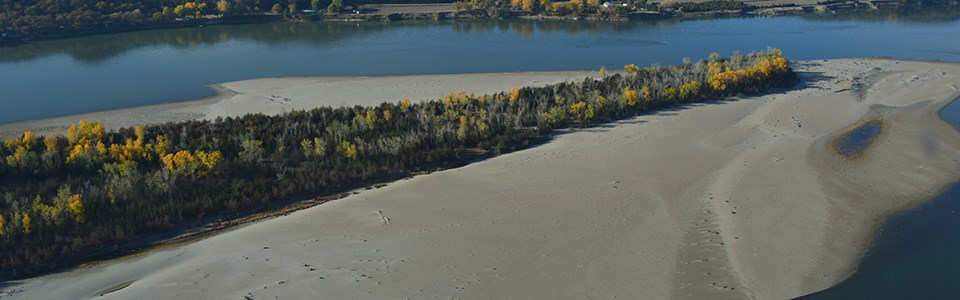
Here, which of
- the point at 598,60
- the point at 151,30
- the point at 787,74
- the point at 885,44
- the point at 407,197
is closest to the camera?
the point at 407,197

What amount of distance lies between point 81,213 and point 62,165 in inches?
147

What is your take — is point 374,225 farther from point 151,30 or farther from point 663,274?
point 151,30

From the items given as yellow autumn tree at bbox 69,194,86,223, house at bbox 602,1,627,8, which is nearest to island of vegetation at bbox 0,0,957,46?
house at bbox 602,1,627,8

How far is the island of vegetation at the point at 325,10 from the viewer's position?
45.0 metres

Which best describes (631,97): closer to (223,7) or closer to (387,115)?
(387,115)

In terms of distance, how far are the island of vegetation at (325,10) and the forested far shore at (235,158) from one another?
91.7 feet

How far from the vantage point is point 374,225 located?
14.7 metres

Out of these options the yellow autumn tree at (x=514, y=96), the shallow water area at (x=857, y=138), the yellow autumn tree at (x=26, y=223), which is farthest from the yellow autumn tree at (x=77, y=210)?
the shallow water area at (x=857, y=138)

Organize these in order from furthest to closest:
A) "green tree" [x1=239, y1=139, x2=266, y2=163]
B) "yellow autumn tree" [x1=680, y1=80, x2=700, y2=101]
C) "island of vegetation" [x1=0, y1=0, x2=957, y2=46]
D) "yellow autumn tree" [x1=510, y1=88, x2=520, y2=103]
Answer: "island of vegetation" [x1=0, y1=0, x2=957, y2=46] → "yellow autumn tree" [x1=680, y1=80, x2=700, y2=101] → "yellow autumn tree" [x1=510, y1=88, x2=520, y2=103] → "green tree" [x1=239, y1=139, x2=266, y2=163]

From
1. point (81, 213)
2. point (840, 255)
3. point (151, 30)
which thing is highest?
point (151, 30)

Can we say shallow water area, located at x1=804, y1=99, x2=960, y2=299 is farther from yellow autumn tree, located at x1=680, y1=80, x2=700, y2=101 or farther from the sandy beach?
yellow autumn tree, located at x1=680, y1=80, x2=700, y2=101

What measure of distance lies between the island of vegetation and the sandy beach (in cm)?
3228

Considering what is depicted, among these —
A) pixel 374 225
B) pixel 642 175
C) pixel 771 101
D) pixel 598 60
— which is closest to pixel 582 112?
pixel 642 175

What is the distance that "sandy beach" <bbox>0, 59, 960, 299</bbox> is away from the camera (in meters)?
12.4
